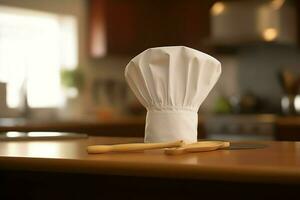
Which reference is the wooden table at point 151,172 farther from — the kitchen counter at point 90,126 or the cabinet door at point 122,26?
the cabinet door at point 122,26

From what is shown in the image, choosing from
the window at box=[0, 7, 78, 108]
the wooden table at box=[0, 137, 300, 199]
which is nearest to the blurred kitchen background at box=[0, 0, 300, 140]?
the window at box=[0, 7, 78, 108]

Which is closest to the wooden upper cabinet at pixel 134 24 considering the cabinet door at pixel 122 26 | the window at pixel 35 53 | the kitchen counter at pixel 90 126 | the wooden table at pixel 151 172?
the cabinet door at pixel 122 26

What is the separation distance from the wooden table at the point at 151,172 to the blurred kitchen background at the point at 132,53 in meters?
2.74

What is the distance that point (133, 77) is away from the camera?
58.0 inches

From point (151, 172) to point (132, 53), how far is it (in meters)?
4.01

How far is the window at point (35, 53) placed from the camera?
4.56 metres

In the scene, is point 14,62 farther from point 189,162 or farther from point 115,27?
point 189,162

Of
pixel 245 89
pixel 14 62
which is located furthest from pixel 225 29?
pixel 14 62

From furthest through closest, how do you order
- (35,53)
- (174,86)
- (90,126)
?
(35,53), (90,126), (174,86)

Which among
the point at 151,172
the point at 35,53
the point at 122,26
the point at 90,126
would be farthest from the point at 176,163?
the point at 122,26

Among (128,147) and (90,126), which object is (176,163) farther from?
(90,126)

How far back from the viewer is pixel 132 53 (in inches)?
198

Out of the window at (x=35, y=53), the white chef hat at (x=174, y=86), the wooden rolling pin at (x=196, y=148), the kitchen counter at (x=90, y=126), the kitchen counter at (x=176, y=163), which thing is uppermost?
the window at (x=35, y=53)

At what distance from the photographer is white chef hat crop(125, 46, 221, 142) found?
4.65ft
